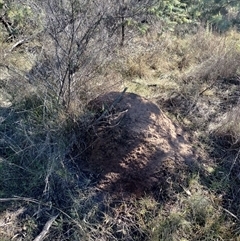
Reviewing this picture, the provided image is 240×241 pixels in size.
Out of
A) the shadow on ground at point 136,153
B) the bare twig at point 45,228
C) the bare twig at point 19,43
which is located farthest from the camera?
the bare twig at point 19,43

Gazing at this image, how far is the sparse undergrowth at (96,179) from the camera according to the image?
7.67 ft

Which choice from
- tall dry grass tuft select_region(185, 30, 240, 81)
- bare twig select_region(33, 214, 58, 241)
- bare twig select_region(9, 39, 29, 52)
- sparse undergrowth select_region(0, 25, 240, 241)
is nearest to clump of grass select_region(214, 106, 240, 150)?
sparse undergrowth select_region(0, 25, 240, 241)

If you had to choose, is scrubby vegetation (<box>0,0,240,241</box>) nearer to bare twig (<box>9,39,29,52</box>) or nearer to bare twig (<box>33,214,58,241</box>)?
bare twig (<box>33,214,58,241</box>)

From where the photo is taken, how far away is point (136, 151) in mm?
2689

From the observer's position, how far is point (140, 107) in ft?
9.76

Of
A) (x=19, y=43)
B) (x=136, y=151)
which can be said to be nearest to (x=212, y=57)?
(x=136, y=151)

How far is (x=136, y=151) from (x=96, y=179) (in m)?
0.42

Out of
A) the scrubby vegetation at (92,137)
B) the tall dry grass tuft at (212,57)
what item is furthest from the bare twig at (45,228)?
the tall dry grass tuft at (212,57)

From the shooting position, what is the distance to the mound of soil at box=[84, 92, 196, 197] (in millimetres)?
2586

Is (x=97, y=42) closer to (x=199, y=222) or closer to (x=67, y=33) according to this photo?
(x=67, y=33)

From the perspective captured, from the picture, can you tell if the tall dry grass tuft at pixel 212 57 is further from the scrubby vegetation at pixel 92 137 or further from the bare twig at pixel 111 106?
the bare twig at pixel 111 106

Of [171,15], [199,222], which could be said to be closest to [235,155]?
[199,222]

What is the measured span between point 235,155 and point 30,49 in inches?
125

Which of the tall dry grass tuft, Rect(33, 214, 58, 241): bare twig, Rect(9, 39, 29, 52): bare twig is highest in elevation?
Rect(9, 39, 29, 52): bare twig
